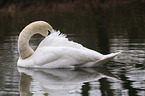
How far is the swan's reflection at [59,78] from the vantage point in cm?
776

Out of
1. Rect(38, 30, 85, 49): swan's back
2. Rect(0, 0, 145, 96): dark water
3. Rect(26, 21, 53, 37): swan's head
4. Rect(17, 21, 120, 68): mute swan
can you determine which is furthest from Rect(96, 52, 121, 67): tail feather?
Rect(26, 21, 53, 37): swan's head

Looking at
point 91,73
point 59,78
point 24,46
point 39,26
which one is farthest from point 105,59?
point 24,46

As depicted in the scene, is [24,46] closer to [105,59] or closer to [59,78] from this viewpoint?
[59,78]

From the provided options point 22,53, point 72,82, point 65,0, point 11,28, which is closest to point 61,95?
point 72,82

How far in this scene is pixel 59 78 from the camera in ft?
29.3

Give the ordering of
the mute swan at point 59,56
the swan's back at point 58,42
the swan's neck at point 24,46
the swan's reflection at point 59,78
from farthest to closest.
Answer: the swan's neck at point 24,46 < the swan's back at point 58,42 < the mute swan at point 59,56 < the swan's reflection at point 59,78

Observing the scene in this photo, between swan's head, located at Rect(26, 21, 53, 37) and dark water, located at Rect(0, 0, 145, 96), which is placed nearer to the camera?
dark water, located at Rect(0, 0, 145, 96)

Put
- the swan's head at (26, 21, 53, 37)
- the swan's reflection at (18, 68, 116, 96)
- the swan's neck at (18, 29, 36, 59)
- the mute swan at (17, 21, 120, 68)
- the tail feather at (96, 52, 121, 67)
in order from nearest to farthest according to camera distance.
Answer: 1. the swan's reflection at (18, 68, 116, 96)
2. the tail feather at (96, 52, 121, 67)
3. the mute swan at (17, 21, 120, 68)
4. the swan's neck at (18, 29, 36, 59)
5. the swan's head at (26, 21, 53, 37)

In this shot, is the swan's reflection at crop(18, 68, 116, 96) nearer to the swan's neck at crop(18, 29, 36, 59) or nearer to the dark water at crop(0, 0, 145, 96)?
the dark water at crop(0, 0, 145, 96)

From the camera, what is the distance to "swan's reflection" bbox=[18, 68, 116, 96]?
306 inches

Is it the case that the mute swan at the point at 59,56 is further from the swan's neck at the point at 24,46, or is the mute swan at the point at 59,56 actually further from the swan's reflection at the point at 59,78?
the swan's reflection at the point at 59,78

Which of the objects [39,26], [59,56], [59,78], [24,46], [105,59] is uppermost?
[39,26]

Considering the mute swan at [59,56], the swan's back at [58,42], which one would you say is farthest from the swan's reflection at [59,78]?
the swan's back at [58,42]

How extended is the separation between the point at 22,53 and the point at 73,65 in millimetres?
1469
